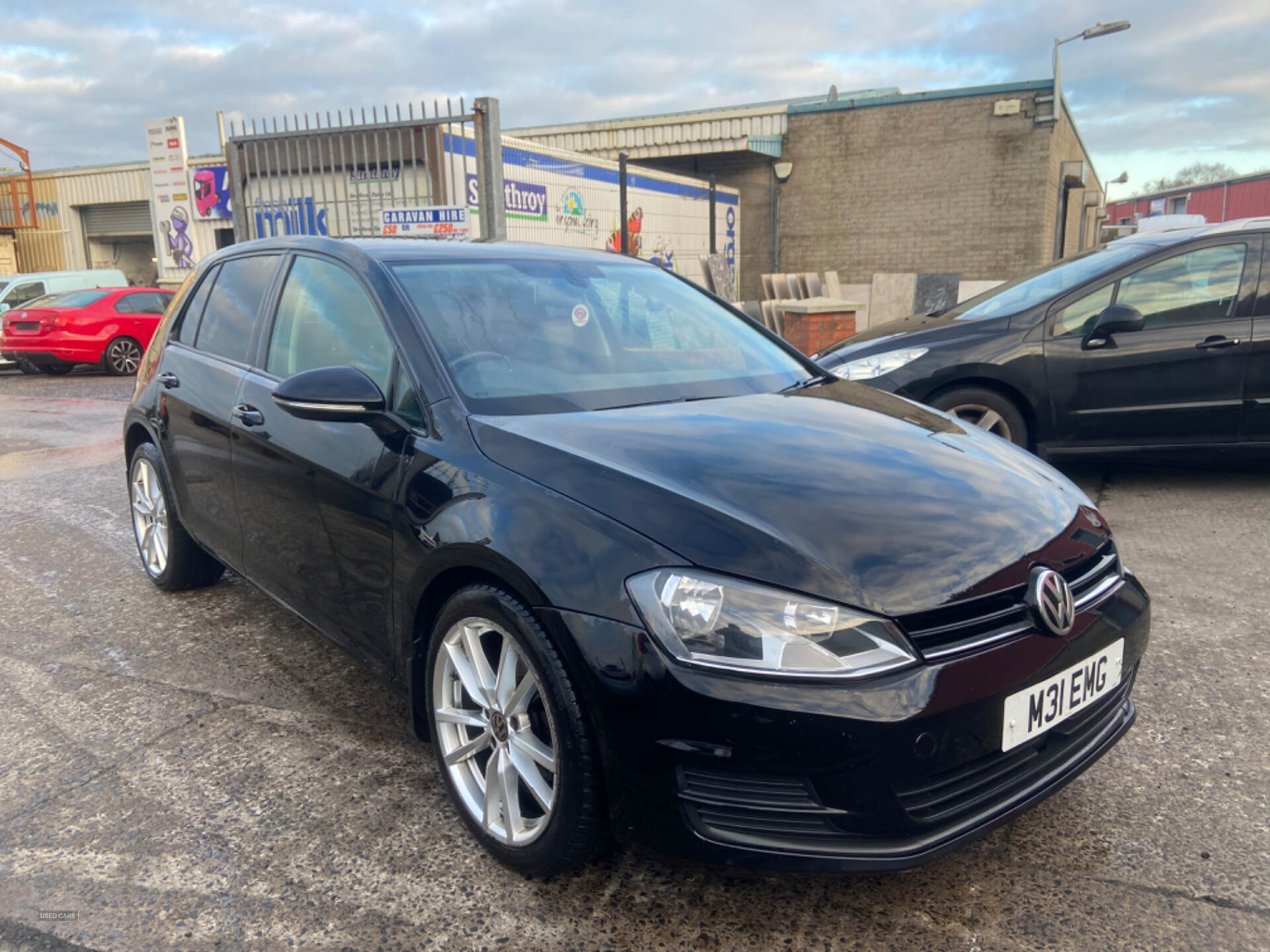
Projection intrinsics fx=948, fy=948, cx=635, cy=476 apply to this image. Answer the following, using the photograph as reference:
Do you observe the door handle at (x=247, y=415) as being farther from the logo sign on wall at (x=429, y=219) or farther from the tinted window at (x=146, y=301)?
the tinted window at (x=146, y=301)

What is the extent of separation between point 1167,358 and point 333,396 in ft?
16.1

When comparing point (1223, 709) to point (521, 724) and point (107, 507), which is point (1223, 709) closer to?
point (521, 724)

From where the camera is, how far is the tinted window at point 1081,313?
18.4 ft

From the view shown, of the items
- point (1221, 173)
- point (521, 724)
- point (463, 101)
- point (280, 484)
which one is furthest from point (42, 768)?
point (1221, 173)

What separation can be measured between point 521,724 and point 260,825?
0.87 meters

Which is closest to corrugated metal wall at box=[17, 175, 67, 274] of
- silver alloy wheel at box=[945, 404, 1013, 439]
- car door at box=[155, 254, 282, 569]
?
car door at box=[155, 254, 282, 569]

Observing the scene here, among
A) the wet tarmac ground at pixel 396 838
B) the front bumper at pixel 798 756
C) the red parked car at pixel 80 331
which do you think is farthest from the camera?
the red parked car at pixel 80 331

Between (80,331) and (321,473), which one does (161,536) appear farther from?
(80,331)

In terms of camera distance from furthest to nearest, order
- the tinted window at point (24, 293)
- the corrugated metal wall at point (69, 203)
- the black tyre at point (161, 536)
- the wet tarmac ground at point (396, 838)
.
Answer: the corrugated metal wall at point (69, 203) → the tinted window at point (24, 293) → the black tyre at point (161, 536) → the wet tarmac ground at point (396, 838)

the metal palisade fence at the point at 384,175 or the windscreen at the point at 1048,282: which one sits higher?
the metal palisade fence at the point at 384,175

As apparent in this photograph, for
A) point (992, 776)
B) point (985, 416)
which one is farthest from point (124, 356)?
point (992, 776)

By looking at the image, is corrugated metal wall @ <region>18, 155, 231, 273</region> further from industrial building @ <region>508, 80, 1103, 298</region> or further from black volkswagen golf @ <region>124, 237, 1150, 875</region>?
black volkswagen golf @ <region>124, 237, 1150, 875</region>

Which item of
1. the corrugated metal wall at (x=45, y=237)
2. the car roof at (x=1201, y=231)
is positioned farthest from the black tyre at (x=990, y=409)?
the corrugated metal wall at (x=45, y=237)

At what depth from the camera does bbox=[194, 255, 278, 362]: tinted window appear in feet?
11.8
